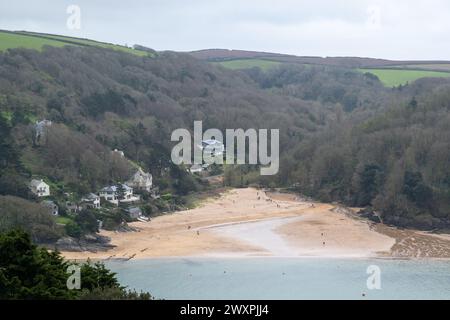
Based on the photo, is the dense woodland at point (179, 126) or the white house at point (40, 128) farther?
the white house at point (40, 128)

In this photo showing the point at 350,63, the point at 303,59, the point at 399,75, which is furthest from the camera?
the point at 303,59

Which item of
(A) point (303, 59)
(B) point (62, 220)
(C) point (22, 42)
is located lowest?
(B) point (62, 220)

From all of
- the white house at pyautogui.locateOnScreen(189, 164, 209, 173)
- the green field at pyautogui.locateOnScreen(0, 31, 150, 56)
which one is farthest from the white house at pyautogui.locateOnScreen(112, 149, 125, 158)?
the green field at pyautogui.locateOnScreen(0, 31, 150, 56)

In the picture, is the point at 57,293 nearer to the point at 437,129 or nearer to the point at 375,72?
the point at 437,129

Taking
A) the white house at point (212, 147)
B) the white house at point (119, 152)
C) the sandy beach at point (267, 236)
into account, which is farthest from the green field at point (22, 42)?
the sandy beach at point (267, 236)

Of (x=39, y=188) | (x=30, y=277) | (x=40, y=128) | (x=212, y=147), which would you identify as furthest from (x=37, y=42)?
(x=30, y=277)

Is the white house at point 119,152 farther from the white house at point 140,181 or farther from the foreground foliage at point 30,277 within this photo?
the foreground foliage at point 30,277

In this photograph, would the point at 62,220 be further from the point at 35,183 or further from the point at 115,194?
the point at 115,194
